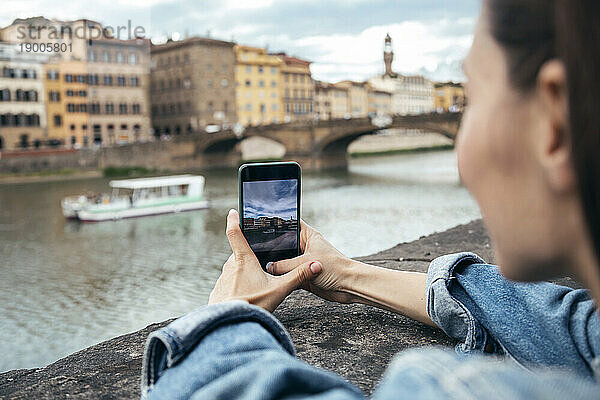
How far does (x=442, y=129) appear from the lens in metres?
25.7

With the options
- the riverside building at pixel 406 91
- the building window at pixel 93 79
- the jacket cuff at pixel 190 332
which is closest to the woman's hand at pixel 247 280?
the jacket cuff at pixel 190 332

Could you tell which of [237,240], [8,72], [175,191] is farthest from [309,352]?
[8,72]

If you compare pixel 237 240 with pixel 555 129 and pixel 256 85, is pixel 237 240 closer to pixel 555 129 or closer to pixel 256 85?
pixel 555 129

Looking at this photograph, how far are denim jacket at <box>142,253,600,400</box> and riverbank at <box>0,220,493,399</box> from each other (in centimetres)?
15

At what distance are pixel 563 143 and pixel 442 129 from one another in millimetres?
26002

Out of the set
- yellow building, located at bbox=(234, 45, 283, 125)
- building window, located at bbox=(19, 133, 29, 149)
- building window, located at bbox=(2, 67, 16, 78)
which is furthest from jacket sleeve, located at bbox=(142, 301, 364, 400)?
yellow building, located at bbox=(234, 45, 283, 125)

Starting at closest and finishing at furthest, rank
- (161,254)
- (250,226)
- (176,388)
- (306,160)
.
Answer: (176,388) < (250,226) < (161,254) < (306,160)

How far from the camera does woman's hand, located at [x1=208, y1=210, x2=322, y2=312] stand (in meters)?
1.03

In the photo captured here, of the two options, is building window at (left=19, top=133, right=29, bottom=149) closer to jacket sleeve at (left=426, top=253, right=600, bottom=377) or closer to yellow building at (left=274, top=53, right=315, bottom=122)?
yellow building at (left=274, top=53, right=315, bottom=122)

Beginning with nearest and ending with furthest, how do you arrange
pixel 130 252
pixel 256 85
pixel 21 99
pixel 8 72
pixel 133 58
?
pixel 130 252 < pixel 8 72 < pixel 21 99 < pixel 133 58 < pixel 256 85

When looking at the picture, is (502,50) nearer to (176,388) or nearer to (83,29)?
(176,388)

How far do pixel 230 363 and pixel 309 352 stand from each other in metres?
0.68

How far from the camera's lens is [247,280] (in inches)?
42.1

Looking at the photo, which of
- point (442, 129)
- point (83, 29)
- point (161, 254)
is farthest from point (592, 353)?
point (83, 29)
